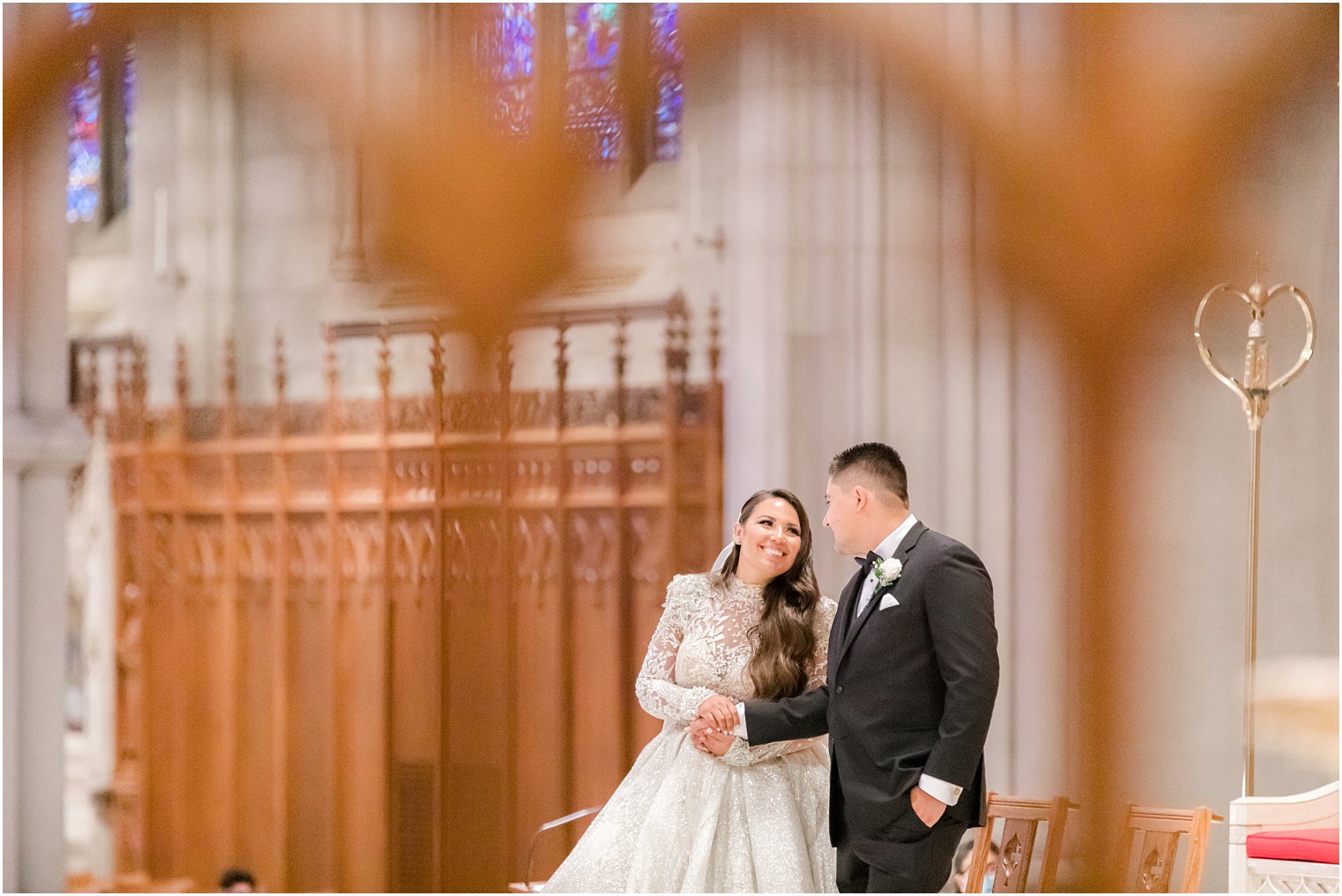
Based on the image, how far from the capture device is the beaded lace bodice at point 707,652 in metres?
3.38

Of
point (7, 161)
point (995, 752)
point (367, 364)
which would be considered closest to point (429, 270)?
point (367, 364)

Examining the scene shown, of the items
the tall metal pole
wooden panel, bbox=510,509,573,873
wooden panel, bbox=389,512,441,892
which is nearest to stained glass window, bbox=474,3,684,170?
wooden panel, bbox=510,509,573,873

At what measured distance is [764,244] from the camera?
4.57 meters

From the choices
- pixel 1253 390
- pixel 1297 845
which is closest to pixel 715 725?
pixel 1297 845

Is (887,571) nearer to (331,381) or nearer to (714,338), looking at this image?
(714,338)

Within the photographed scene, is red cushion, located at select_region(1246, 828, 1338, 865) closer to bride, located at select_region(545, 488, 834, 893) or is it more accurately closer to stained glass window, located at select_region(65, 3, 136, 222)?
bride, located at select_region(545, 488, 834, 893)

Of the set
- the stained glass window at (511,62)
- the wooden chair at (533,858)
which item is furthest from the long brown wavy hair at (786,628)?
the stained glass window at (511,62)

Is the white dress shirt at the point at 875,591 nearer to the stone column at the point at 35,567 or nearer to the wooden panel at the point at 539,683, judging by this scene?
the wooden panel at the point at 539,683

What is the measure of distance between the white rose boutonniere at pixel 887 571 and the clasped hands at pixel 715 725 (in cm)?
50

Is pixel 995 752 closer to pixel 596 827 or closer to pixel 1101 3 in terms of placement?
pixel 596 827

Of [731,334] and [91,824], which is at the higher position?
[731,334]

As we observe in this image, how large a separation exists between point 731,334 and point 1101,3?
63.3 inches

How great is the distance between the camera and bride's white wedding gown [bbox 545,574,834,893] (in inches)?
128

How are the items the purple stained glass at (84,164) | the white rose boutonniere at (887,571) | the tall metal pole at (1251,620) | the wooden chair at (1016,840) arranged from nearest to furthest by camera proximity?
the white rose boutonniere at (887,571) → the wooden chair at (1016,840) → the tall metal pole at (1251,620) → the purple stained glass at (84,164)
